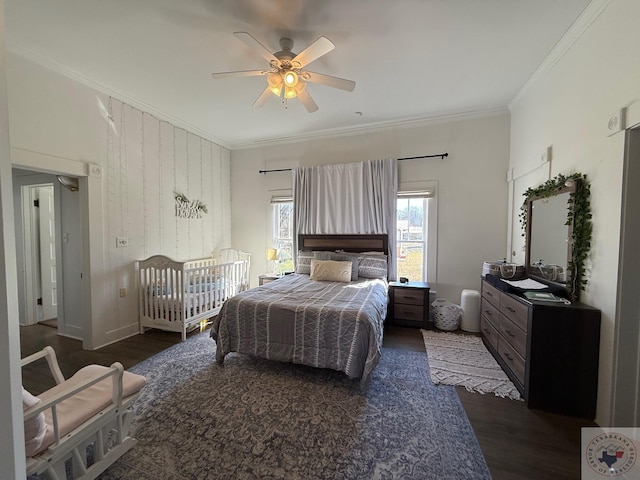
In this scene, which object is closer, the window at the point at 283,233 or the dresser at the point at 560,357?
the dresser at the point at 560,357

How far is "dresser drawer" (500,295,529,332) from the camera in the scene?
2106 mm

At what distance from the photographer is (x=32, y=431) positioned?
3.94 feet

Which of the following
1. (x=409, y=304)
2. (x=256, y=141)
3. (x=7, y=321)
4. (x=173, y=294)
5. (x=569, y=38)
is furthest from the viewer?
(x=256, y=141)

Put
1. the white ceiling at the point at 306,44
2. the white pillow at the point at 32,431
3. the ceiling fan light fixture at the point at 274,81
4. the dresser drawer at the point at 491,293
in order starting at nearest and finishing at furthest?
the white pillow at the point at 32,431
the white ceiling at the point at 306,44
the ceiling fan light fixture at the point at 274,81
the dresser drawer at the point at 491,293

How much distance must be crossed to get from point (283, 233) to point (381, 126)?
249cm

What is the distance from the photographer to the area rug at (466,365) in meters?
2.28

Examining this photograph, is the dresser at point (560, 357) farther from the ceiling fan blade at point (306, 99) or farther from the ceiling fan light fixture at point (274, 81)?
the ceiling fan light fixture at point (274, 81)

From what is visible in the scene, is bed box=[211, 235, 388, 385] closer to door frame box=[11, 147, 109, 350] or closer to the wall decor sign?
door frame box=[11, 147, 109, 350]

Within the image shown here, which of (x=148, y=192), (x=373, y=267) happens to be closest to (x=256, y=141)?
(x=148, y=192)

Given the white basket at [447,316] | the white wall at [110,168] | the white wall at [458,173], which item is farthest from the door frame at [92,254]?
the white basket at [447,316]

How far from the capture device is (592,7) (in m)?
1.94

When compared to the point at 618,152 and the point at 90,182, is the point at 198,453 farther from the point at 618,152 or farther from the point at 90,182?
the point at 618,152

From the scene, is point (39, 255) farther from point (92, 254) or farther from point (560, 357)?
point (560, 357)

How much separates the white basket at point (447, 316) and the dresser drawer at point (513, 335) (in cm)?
97
